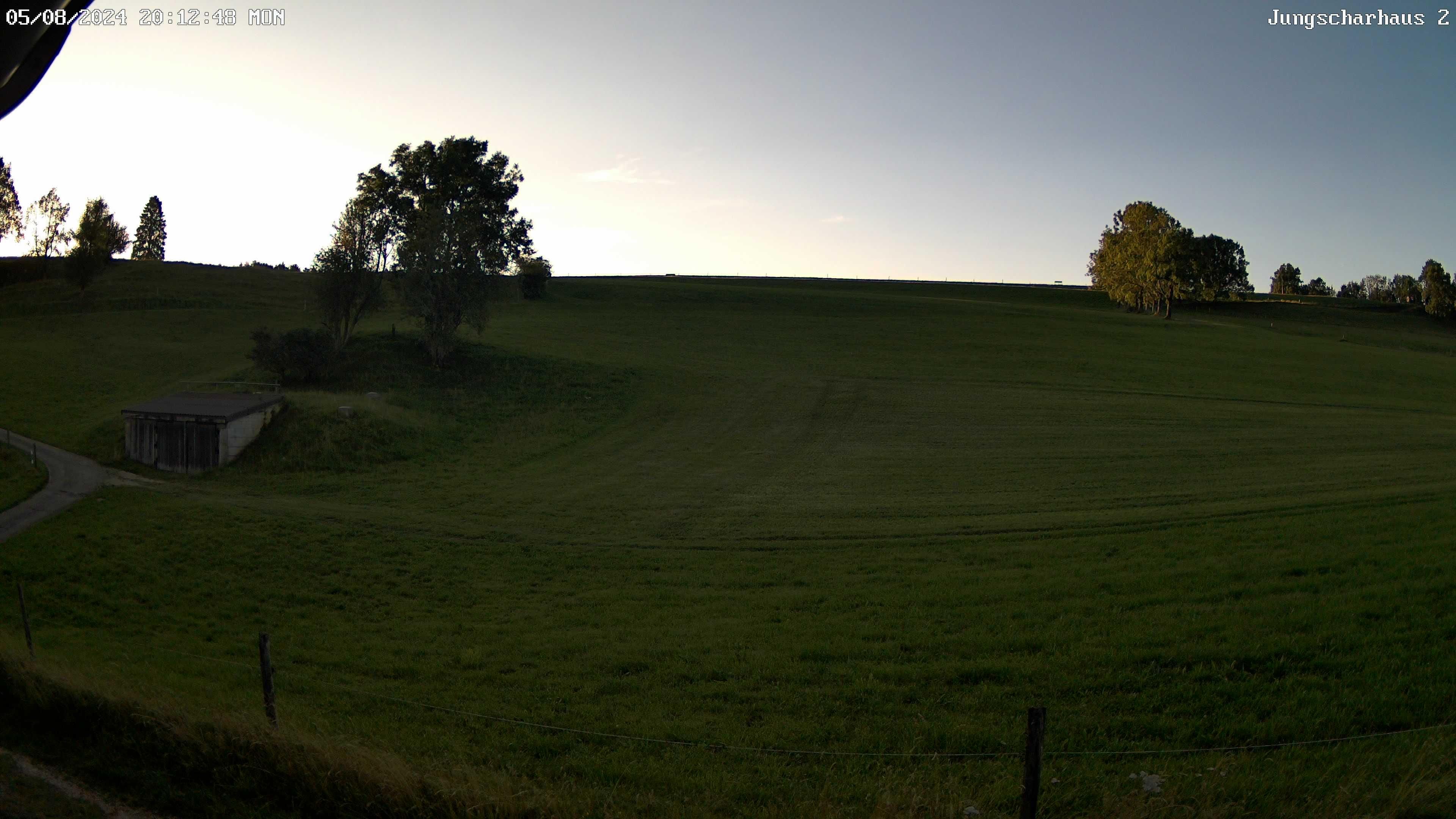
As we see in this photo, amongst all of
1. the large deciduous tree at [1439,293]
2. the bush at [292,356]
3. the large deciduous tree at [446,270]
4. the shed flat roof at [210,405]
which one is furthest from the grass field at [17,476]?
the large deciduous tree at [1439,293]

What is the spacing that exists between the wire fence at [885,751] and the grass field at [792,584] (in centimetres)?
10

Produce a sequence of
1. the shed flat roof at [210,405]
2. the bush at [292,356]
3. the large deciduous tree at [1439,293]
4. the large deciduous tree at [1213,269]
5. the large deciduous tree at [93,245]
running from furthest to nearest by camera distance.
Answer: the large deciduous tree at [1439,293] < the large deciduous tree at [1213,269] < the large deciduous tree at [93,245] < the bush at [292,356] < the shed flat roof at [210,405]

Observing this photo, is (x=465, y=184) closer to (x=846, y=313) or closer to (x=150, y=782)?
(x=846, y=313)

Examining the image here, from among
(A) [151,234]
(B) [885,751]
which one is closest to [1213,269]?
(B) [885,751]

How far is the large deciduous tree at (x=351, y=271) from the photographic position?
4631cm

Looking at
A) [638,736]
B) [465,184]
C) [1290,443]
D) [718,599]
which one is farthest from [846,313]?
[638,736]

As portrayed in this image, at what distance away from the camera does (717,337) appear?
6372 cm

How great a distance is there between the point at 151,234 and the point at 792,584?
5903 inches

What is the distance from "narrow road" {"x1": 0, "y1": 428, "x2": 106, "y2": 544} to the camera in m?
23.0

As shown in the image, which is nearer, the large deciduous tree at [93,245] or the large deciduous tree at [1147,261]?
the large deciduous tree at [93,245]

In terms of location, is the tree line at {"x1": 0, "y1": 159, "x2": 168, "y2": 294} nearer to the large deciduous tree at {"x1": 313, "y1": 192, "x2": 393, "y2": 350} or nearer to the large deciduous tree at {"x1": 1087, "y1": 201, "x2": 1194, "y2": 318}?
the large deciduous tree at {"x1": 313, "y1": 192, "x2": 393, "y2": 350}

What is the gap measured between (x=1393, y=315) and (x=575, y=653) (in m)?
113

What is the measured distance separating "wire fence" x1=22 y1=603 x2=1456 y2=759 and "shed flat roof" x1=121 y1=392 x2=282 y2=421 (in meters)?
25.9

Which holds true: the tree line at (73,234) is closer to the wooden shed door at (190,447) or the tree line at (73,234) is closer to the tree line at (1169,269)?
the wooden shed door at (190,447)
